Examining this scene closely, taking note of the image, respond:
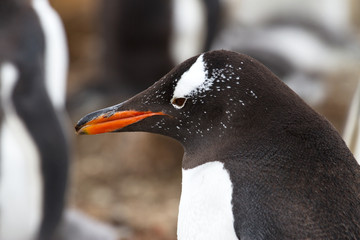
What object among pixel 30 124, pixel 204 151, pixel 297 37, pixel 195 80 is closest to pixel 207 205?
pixel 204 151

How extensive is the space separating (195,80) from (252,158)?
184 millimetres

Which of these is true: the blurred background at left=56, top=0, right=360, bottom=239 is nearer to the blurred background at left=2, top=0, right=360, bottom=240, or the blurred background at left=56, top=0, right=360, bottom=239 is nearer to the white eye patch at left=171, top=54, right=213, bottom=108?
the blurred background at left=2, top=0, right=360, bottom=240

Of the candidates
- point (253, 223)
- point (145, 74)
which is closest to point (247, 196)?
point (253, 223)

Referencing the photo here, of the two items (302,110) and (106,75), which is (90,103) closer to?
(106,75)

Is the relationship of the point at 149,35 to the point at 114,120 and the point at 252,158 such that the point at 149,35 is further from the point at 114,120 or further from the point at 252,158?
the point at 252,158

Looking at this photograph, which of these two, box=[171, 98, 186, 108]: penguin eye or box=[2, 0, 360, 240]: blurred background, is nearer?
box=[171, 98, 186, 108]: penguin eye

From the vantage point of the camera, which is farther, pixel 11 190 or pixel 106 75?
pixel 106 75

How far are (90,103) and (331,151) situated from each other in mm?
3397

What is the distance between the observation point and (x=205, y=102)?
1509mm

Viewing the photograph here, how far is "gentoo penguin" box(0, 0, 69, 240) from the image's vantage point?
2887 millimetres

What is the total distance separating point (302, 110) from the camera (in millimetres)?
1446

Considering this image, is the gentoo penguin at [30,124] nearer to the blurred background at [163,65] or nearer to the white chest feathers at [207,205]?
the blurred background at [163,65]

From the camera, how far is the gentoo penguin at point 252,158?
1.38 m

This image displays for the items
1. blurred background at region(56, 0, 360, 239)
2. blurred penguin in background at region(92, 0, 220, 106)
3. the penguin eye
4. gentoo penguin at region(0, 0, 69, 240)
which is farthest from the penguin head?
blurred penguin in background at region(92, 0, 220, 106)
